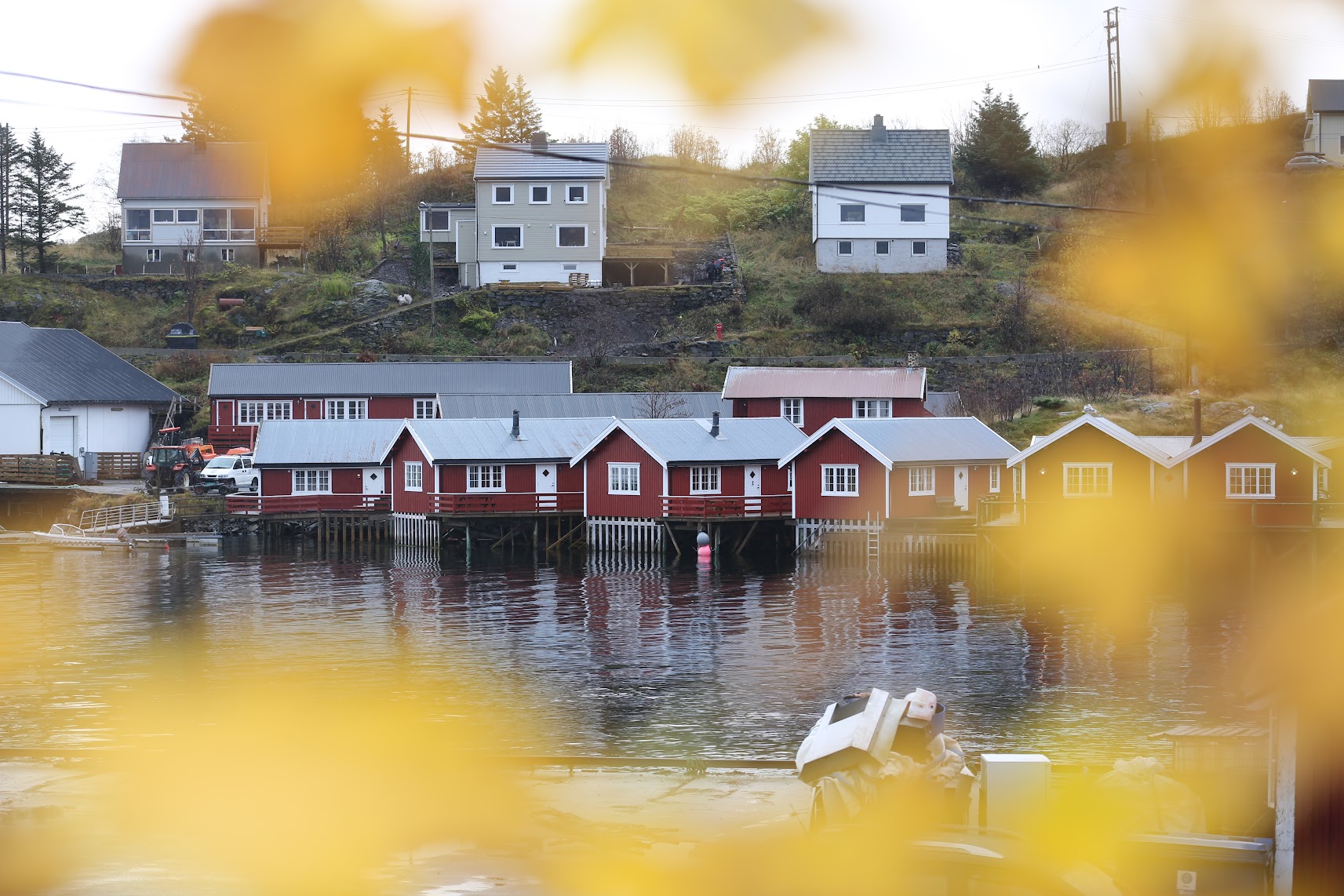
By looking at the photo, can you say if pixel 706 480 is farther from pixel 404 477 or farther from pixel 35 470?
pixel 35 470

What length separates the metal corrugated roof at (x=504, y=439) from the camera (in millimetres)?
60531

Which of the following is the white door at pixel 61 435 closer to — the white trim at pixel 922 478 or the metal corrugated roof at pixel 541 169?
the metal corrugated roof at pixel 541 169

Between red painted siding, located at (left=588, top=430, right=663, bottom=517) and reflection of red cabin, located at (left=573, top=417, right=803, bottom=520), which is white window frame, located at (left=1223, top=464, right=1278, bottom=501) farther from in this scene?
red painted siding, located at (left=588, top=430, right=663, bottom=517)

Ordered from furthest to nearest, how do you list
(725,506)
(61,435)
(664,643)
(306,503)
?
(61,435) < (306,503) < (725,506) < (664,643)

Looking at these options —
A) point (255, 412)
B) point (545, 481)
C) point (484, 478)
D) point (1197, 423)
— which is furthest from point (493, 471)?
point (1197, 423)

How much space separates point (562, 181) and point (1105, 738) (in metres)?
68.7

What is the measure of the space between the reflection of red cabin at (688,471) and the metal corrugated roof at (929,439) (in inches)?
159

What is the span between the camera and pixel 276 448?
63.9 metres

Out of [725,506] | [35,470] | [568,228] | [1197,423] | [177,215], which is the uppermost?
[177,215]

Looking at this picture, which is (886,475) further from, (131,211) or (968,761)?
(131,211)

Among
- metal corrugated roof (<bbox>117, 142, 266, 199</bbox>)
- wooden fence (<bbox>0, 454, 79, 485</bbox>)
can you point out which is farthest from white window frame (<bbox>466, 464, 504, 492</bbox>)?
metal corrugated roof (<bbox>117, 142, 266, 199</bbox>)

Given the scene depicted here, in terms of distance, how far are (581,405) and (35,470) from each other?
83.5 ft

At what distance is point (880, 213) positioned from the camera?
88688 millimetres

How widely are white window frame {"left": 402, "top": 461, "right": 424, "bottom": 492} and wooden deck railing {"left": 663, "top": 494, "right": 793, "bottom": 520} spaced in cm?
1183
